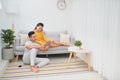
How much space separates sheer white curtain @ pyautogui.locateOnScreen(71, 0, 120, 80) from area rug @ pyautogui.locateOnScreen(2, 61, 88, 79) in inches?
17.9

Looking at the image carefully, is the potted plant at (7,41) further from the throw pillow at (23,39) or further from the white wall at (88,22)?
the white wall at (88,22)

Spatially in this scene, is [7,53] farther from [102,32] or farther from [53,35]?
[102,32]

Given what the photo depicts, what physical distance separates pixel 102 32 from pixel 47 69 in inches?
60.7

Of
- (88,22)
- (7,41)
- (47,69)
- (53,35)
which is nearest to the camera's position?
(47,69)

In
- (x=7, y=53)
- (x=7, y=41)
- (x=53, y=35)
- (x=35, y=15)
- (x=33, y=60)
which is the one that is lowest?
(x=33, y=60)

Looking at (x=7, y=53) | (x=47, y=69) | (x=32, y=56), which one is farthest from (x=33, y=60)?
(x=7, y=53)

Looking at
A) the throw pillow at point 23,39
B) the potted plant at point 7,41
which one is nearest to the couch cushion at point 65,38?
the throw pillow at point 23,39

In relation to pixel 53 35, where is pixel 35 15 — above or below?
above

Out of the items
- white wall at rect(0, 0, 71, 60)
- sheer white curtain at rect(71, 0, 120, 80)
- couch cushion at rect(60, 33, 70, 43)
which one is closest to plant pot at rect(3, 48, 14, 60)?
white wall at rect(0, 0, 71, 60)

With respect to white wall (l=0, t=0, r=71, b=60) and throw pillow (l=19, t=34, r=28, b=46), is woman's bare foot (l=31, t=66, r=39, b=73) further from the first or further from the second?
white wall (l=0, t=0, r=71, b=60)

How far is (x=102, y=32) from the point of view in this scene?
3.51 metres

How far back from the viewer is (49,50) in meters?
4.91

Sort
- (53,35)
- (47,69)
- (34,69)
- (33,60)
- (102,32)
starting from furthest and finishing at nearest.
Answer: (53,35) → (33,60) → (47,69) → (34,69) → (102,32)

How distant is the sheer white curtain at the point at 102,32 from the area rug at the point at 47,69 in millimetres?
456
